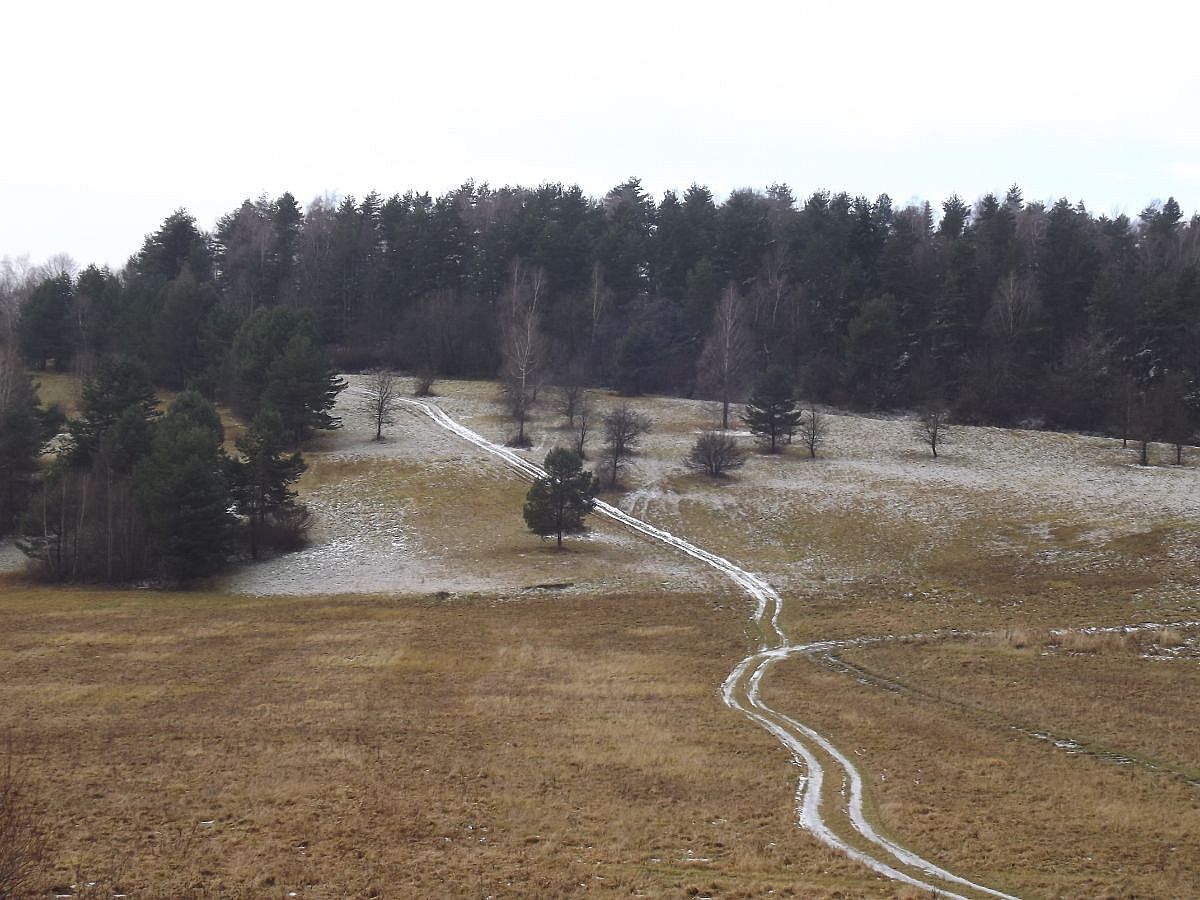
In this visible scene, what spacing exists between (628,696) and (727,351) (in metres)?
54.5

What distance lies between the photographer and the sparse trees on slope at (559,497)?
155 feet

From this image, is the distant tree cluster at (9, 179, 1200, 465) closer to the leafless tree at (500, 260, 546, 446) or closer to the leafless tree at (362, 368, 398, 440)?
the leafless tree at (500, 260, 546, 446)

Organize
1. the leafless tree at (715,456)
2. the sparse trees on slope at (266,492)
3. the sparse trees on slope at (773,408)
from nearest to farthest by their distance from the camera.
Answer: the sparse trees on slope at (266,492)
the leafless tree at (715,456)
the sparse trees on slope at (773,408)

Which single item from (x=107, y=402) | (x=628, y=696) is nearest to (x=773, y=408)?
(x=628, y=696)

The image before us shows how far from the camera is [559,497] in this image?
47562mm

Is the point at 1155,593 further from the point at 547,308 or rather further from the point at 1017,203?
the point at 1017,203

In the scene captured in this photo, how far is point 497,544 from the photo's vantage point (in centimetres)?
4922

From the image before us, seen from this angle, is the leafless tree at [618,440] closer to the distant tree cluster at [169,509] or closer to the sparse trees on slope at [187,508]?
the distant tree cluster at [169,509]

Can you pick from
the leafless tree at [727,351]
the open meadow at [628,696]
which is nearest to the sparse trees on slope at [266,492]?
the open meadow at [628,696]

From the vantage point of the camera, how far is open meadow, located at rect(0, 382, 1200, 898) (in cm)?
1416

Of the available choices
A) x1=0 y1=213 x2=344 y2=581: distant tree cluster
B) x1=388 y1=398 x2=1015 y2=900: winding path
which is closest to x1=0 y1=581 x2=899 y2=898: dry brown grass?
x1=388 y1=398 x2=1015 y2=900: winding path

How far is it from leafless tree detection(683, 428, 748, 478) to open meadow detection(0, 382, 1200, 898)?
163 centimetres

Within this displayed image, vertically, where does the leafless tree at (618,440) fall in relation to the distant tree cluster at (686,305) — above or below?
below

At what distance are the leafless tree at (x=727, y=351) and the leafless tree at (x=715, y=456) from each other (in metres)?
13.2
